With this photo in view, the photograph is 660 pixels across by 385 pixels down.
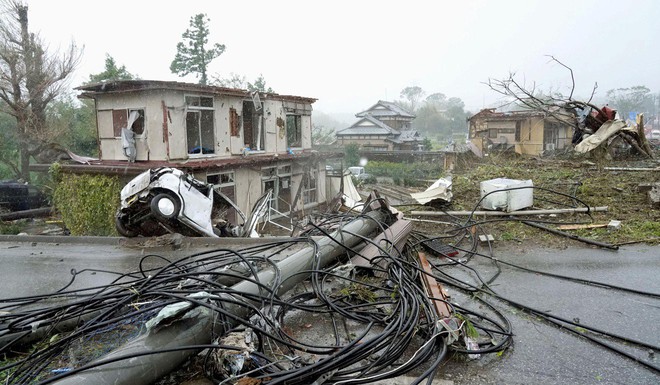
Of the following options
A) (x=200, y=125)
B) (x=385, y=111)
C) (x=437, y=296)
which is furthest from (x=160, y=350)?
(x=385, y=111)

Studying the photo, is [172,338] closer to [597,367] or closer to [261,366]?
[261,366]

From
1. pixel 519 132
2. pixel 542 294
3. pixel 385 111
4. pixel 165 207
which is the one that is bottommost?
pixel 542 294

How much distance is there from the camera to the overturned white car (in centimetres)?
734

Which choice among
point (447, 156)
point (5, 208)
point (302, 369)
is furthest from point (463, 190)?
point (5, 208)

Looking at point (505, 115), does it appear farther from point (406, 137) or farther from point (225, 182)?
point (225, 182)

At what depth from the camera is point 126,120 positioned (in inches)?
565

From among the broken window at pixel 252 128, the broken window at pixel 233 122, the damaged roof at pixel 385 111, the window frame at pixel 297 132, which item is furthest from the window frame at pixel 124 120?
the damaged roof at pixel 385 111

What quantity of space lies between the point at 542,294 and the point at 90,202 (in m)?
14.8

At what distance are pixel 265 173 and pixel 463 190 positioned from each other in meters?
9.79

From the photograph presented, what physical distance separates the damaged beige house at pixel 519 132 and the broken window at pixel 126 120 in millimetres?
21515

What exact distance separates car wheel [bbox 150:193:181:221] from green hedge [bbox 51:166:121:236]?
790cm

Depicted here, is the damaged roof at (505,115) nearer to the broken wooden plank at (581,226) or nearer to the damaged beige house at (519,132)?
the damaged beige house at (519,132)

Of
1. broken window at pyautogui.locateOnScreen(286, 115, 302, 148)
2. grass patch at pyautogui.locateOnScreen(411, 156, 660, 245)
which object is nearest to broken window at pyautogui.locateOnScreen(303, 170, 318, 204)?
broken window at pyautogui.locateOnScreen(286, 115, 302, 148)

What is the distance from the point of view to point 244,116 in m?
17.1
